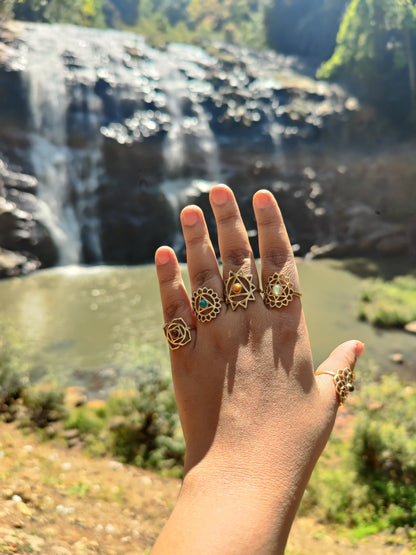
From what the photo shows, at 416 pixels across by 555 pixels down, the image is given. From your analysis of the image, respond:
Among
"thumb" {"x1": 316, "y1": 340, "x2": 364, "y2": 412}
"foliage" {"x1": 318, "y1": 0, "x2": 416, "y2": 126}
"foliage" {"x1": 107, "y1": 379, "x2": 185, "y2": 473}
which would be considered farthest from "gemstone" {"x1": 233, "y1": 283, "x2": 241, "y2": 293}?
"foliage" {"x1": 318, "y1": 0, "x2": 416, "y2": 126}

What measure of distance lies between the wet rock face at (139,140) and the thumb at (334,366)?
503 inches

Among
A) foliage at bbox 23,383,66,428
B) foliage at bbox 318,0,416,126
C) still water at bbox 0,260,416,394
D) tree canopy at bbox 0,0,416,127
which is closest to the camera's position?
foliage at bbox 23,383,66,428

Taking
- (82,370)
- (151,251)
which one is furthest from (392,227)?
(82,370)

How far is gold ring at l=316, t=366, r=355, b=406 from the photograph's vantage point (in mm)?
1498

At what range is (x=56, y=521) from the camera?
2.32 metres

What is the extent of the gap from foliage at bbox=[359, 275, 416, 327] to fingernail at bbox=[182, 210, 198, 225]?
28.4 feet

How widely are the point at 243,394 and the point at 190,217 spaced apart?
0.58 meters

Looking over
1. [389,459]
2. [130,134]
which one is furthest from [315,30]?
[389,459]

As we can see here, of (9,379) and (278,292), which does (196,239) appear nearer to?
(278,292)

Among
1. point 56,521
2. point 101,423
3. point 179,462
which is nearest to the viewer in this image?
point 56,521

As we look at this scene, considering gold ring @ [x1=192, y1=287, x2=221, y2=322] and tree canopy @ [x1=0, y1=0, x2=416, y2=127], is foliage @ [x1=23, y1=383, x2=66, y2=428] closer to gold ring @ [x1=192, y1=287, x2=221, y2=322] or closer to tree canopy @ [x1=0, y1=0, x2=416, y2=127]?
gold ring @ [x1=192, y1=287, x2=221, y2=322]

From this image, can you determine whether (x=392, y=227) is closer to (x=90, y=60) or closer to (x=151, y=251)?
(x=151, y=251)

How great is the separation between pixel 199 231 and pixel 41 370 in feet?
20.9

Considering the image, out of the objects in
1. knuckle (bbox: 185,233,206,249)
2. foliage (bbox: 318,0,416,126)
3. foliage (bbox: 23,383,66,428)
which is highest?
foliage (bbox: 318,0,416,126)
